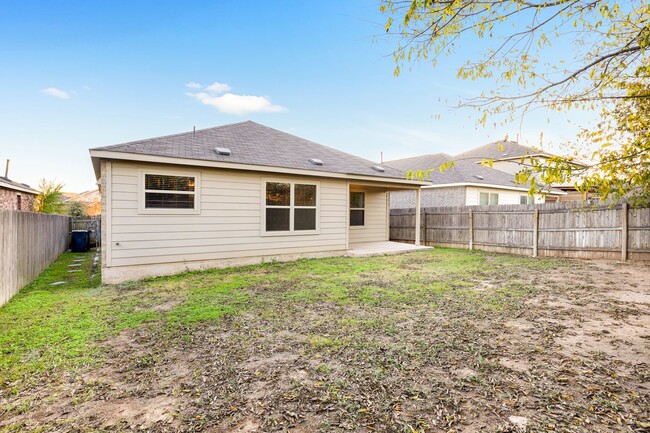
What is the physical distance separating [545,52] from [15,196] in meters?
24.3

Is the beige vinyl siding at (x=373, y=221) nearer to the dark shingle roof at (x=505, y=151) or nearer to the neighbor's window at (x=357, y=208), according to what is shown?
the neighbor's window at (x=357, y=208)

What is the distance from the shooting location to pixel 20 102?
1409 cm

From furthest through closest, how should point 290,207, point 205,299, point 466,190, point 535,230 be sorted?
1. point 466,190
2. point 535,230
3. point 290,207
4. point 205,299

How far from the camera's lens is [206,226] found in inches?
310

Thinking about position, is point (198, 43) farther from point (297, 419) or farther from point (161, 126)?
point (297, 419)

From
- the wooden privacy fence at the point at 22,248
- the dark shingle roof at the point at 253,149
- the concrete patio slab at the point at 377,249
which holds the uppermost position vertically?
the dark shingle roof at the point at 253,149

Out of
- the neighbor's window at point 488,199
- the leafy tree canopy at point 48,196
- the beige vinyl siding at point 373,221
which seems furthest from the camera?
the leafy tree canopy at point 48,196

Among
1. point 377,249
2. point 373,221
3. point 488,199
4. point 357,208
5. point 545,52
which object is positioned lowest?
point 377,249

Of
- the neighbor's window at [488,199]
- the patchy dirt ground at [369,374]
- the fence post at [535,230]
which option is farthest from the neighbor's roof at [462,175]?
the patchy dirt ground at [369,374]

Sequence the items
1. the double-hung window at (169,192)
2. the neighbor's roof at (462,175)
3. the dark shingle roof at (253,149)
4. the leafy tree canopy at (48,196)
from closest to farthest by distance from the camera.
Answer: the double-hung window at (169,192) < the dark shingle roof at (253,149) < the neighbor's roof at (462,175) < the leafy tree canopy at (48,196)

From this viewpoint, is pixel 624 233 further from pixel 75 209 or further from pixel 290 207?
pixel 75 209

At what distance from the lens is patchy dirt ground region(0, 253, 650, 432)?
2084 millimetres

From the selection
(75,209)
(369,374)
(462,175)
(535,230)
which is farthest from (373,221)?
(75,209)

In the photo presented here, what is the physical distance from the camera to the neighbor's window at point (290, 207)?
8930 mm
